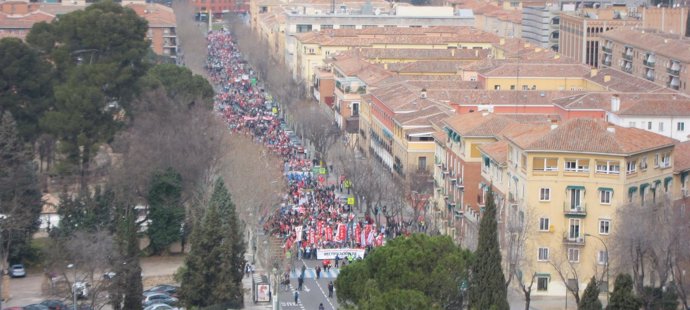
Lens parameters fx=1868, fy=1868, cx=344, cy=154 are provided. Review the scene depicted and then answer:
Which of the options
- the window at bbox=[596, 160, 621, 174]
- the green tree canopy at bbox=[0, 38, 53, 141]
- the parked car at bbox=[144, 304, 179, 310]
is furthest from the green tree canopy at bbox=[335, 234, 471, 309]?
the green tree canopy at bbox=[0, 38, 53, 141]

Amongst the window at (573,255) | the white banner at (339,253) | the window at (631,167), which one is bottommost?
the white banner at (339,253)

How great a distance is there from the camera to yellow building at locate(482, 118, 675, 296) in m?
63.7

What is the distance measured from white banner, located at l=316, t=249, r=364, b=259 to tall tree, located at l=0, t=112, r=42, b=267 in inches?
423

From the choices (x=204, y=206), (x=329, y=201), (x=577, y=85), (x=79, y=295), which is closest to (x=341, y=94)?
(x=577, y=85)

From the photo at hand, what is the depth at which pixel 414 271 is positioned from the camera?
52438 mm

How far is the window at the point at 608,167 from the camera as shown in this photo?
209 ft

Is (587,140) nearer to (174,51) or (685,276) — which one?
(685,276)

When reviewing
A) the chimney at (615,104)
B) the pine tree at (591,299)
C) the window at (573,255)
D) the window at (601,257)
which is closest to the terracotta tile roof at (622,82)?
the chimney at (615,104)

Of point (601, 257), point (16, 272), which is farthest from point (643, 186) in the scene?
point (16, 272)

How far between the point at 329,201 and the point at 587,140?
21.9 meters

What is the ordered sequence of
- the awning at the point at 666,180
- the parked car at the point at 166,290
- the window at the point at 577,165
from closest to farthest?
the parked car at the point at 166,290
the window at the point at 577,165
the awning at the point at 666,180

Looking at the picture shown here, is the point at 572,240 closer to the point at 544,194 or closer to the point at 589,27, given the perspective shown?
the point at 544,194

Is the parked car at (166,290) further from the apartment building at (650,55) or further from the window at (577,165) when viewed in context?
the apartment building at (650,55)

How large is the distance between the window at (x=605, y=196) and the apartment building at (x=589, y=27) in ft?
203
